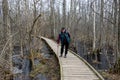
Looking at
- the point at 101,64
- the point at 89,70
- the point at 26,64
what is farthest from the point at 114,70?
the point at 26,64

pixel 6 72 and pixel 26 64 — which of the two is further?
pixel 26 64

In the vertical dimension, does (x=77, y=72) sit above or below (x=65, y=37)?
below

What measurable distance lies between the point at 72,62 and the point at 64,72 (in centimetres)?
255

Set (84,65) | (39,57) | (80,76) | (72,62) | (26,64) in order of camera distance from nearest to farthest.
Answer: (80,76) < (84,65) < (72,62) < (26,64) < (39,57)

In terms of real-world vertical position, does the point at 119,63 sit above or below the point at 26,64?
above

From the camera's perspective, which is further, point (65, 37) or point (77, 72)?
point (65, 37)


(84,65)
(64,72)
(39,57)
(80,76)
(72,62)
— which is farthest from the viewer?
(39,57)

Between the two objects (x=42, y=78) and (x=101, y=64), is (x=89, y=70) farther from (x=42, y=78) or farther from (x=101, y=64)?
(x=101, y=64)

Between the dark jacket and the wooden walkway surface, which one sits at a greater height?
the dark jacket

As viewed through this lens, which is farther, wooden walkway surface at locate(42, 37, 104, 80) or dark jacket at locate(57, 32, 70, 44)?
dark jacket at locate(57, 32, 70, 44)

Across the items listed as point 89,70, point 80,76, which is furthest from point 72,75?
point 89,70

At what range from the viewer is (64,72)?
10.8 meters

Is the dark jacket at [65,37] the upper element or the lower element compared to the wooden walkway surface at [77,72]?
upper

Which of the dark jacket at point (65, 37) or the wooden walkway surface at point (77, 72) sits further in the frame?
the dark jacket at point (65, 37)
